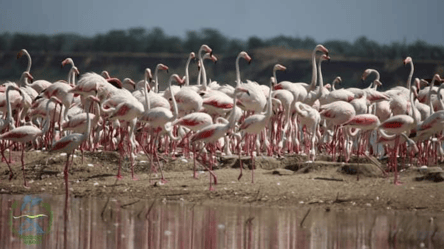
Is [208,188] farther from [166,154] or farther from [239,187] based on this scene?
[166,154]

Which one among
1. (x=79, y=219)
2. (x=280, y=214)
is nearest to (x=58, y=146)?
(x=79, y=219)

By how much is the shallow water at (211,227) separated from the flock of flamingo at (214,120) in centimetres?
135

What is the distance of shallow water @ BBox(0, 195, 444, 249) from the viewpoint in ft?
26.0

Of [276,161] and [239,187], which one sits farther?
[276,161]

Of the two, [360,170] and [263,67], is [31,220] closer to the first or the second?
[360,170]

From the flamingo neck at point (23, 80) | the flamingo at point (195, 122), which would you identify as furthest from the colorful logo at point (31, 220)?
the flamingo neck at point (23, 80)

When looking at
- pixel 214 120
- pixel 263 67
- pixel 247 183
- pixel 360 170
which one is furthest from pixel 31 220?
pixel 263 67

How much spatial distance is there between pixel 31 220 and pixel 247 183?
3392 mm

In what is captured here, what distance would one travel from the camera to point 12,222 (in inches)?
342

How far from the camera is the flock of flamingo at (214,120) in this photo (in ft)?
38.8

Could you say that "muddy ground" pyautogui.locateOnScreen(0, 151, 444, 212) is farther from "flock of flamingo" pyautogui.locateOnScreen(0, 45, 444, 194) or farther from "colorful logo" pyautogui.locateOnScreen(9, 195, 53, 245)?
"colorful logo" pyautogui.locateOnScreen(9, 195, 53, 245)

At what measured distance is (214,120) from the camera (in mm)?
13914

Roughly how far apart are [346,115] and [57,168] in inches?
162

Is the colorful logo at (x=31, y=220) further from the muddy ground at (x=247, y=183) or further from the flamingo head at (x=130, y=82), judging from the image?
the flamingo head at (x=130, y=82)
